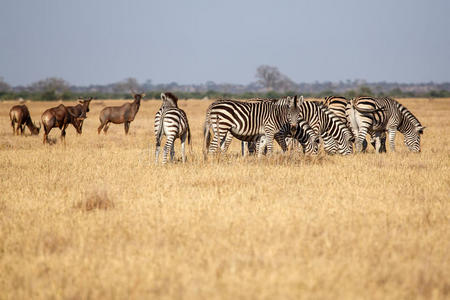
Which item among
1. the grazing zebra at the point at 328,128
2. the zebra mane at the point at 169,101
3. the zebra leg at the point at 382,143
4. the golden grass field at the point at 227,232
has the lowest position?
the golden grass field at the point at 227,232

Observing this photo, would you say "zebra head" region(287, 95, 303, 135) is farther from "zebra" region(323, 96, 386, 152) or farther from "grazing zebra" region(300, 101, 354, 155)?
"zebra" region(323, 96, 386, 152)

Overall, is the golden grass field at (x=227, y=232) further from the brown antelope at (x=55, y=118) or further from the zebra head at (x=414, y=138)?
the brown antelope at (x=55, y=118)

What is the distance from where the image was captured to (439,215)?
736 cm

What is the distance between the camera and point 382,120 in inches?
622

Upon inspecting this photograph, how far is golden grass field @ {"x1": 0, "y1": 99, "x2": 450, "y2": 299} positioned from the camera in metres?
4.83

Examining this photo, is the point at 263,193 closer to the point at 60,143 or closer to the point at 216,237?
the point at 216,237

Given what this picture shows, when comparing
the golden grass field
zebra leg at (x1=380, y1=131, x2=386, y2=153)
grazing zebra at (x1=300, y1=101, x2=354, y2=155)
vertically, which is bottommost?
the golden grass field

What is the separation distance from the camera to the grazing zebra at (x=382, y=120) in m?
15.7

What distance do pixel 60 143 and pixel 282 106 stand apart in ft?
32.2

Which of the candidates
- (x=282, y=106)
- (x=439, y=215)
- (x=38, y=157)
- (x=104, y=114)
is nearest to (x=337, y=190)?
(x=439, y=215)

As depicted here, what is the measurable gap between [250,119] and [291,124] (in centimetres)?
119

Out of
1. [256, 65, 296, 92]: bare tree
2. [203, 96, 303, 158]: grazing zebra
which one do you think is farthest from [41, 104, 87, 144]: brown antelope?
[256, 65, 296, 92]: bare tree

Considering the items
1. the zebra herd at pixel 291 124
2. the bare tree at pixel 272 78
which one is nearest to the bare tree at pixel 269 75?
the bare tree at pixel 272 78

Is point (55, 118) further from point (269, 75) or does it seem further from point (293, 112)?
point (269, 75)
